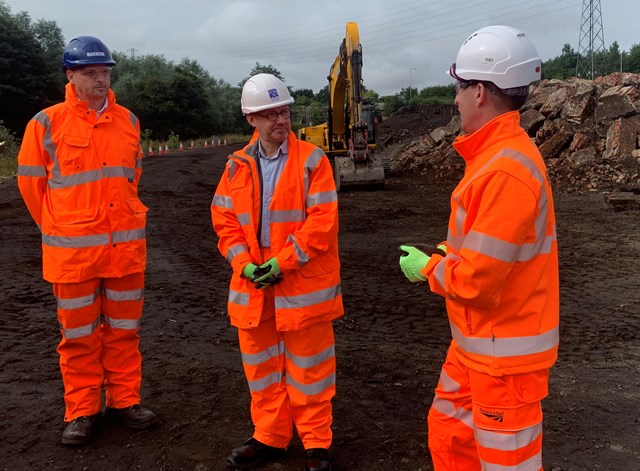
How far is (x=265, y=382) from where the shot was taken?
322 cm

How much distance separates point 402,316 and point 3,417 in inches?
143

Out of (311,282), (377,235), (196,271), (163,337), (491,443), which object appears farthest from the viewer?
(377,235)

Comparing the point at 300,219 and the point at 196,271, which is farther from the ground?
the point at 300,219

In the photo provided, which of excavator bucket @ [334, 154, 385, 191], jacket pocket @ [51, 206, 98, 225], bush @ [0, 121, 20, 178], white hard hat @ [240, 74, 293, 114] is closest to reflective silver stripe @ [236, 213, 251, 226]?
white hard hat @ [240, 74, 293, 114]

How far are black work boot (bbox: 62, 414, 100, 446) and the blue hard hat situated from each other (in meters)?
2.11

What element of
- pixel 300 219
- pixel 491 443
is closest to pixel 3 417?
pixel 300 219

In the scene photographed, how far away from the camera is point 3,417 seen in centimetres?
378

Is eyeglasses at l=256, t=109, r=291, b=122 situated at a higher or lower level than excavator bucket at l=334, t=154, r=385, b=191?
higher

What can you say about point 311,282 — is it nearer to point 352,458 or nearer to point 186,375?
point 352,458

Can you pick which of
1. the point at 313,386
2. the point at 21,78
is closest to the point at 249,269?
the point at 313,386

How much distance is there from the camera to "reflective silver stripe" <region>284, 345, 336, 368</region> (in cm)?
313

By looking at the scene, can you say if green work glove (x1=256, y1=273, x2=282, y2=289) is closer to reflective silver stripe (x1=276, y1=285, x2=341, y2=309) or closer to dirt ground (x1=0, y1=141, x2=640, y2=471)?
reflective silver stripe (x1=276, y1=285, x2=341, y2=309)

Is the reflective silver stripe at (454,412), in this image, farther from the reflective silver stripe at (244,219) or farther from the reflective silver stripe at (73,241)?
the reflective silver stripe at (73,241)

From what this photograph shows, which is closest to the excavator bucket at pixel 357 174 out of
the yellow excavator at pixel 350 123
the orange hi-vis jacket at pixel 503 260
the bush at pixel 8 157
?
the yellow excavator at pixel 350 123
